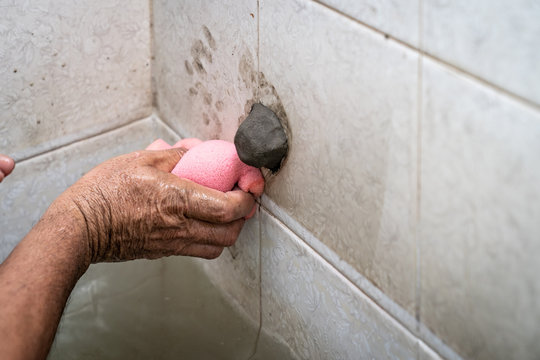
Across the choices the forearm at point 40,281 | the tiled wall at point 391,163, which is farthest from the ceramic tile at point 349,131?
the forearm at point 40,281

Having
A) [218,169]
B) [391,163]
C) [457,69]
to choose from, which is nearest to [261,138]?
[218,169]

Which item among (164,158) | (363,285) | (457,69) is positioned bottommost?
(363,285)

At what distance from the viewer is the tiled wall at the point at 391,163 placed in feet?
1.81

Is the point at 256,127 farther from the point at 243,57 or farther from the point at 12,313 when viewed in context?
the point at 12,313

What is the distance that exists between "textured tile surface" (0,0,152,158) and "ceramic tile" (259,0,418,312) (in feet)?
1.18

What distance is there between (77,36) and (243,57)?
13.1 inches

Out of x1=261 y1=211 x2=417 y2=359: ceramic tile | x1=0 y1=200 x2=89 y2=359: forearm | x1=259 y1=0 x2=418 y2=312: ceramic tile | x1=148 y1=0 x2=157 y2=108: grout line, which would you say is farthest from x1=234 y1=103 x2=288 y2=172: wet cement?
x1=148 y1=0 x2=157 y2=108: grout line

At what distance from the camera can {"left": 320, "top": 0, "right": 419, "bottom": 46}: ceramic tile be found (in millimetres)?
592

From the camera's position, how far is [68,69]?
1.04 metres

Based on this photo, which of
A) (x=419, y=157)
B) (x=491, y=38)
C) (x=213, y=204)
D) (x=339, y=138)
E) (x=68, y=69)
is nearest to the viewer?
(x=491, y=38)

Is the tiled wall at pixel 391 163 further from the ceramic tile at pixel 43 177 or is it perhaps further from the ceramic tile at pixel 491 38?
the ceramic tile at pixel 43 177

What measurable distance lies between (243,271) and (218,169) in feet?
0.88

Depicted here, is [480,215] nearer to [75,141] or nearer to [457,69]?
[457,69]

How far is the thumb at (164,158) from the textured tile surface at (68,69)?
9.3 inches
